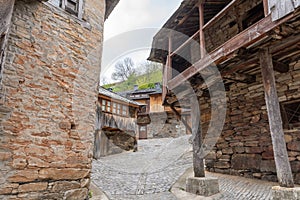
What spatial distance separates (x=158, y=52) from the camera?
7859 mm

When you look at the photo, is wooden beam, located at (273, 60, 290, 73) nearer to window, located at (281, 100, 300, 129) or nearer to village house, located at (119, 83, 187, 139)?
window, located at (281, 100, 300, 129)

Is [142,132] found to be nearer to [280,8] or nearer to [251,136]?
[251,136]

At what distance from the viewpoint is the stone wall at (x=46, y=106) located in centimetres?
324

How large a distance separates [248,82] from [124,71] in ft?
110

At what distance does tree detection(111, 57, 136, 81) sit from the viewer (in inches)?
1468

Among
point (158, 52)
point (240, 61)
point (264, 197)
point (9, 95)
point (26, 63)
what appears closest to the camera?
point (9, 95)

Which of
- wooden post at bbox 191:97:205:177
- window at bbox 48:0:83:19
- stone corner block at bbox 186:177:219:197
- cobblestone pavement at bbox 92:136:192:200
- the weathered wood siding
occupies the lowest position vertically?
cobblestone pavement at bbox 92:136:192:200

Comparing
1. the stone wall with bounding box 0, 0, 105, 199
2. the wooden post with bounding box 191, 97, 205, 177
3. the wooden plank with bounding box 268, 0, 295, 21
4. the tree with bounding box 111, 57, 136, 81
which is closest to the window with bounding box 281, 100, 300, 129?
the wooden post with bounding box 191, 97, 205, 177

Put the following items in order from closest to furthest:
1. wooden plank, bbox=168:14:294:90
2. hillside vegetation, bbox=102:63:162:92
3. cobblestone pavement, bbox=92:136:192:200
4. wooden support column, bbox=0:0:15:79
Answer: wooden support column, bbox=0:0:15:79 < wooden plank, bbox=168:14:294:90 < cobblestone pavement, bbox=92:136:192:200 < hillside vegetation, bbox=102:63:162:92

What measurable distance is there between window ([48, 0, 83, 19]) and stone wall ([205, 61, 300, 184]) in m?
4.62

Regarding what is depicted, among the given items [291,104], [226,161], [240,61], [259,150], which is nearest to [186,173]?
[226,161]

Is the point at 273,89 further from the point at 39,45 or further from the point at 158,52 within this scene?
the point at 158,52

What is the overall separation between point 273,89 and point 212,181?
8.30 feet

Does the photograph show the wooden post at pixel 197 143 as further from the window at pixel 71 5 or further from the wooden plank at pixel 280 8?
the window at pixel 71 5
